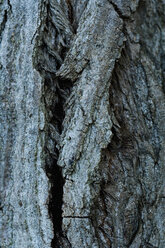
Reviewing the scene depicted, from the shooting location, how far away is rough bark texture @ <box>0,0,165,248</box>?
101 cm

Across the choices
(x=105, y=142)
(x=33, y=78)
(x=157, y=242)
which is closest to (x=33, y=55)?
(x=33, y=78)

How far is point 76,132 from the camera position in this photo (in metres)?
1.02

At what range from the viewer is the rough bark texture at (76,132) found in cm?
101

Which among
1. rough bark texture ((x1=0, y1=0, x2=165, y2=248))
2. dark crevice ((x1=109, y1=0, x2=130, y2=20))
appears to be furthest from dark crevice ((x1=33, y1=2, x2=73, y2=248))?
dark crevice ((x1=109, y1=0, x2=130, y2=20))

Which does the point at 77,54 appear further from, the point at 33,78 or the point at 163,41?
the point at 163,41

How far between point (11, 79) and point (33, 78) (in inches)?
4.0

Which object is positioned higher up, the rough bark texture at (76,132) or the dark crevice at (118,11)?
the dark crevice at (118,11)

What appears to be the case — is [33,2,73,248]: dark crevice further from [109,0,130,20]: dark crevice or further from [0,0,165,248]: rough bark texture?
[109,0,130,20]: dark crevice

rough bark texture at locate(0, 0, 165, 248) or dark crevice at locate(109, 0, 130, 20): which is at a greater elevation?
dark crevice at locate(109, 0, 130, 20)

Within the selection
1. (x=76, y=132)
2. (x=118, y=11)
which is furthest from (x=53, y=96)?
(x=118, y=11)

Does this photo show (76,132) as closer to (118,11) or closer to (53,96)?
(53,96)

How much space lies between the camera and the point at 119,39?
1.08 meters

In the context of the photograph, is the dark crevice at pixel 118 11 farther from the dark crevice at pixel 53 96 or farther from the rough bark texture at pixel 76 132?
the dark crevice at pixel 53 96

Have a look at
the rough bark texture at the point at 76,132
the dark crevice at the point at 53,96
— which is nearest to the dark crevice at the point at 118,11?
the rough bark texture at the point at 76,132
